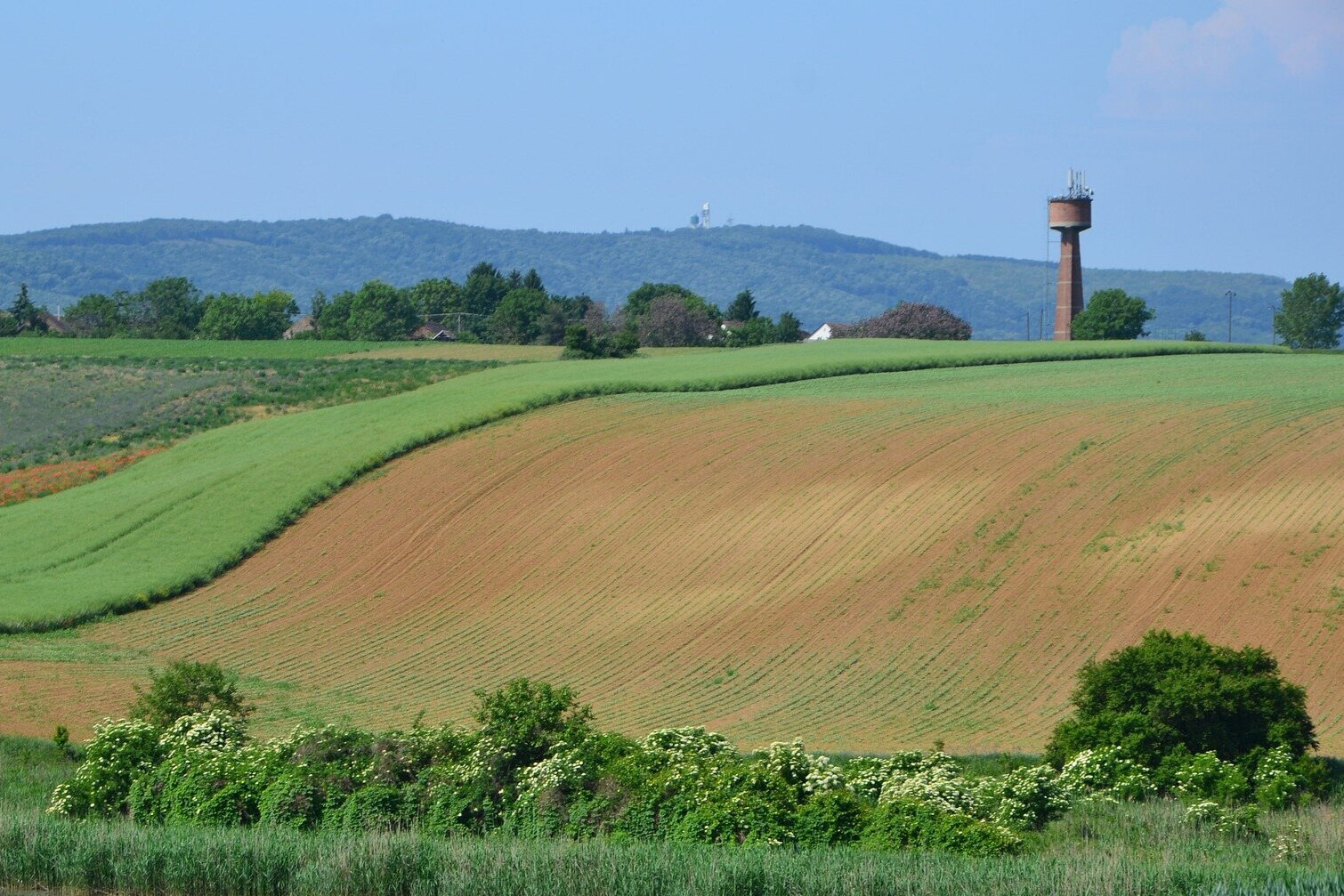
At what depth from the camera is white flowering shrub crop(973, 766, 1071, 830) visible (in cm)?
1820

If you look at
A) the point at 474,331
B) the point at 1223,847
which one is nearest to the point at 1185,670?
the point at 1223,847

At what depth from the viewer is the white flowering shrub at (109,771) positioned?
19.8m

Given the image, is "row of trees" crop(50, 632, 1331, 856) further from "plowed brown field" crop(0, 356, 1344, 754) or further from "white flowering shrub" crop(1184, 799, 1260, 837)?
"plowed brown field" crop(0, 356, 1344, 754)

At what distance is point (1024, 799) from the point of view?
18.5 metres

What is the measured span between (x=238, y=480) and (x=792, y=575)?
20976 millimetres

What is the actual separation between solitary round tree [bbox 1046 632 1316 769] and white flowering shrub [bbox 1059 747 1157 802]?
47 cm

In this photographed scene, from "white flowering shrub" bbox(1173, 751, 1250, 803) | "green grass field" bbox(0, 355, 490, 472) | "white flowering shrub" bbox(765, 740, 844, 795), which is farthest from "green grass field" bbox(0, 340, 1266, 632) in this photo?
"white flowering shrub" bbox(1173, 751, 1250, 803)

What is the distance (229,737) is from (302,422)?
39.0 m

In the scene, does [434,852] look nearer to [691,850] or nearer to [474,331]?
[691,850]

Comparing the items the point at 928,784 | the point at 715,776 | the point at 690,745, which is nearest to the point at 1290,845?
the point at 928,784

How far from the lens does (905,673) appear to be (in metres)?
29.8

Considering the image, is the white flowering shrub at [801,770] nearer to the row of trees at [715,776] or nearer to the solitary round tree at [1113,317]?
the row of trees at [715,776]

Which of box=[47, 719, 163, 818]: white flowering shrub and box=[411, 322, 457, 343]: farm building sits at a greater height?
box=[411, 322, 457, 343]: farm building

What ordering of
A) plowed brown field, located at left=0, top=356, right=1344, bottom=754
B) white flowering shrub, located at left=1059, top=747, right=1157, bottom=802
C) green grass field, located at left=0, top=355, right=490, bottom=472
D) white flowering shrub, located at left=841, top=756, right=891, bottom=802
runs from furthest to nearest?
1. green grass field, located at left=0, top=355, right=490, bottom=472
2. plowed brown field, located at left=0, top=356, right=1344, bottom=754
3. white flowering shrub, located at left=1059, top=747, right=1157, bottom=802
4. white flowering shrub, located at left=841, top=756, right=891, bottom=802
